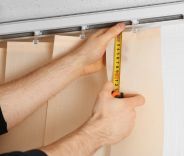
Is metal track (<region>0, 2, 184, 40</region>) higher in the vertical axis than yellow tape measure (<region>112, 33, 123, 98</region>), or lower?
higher

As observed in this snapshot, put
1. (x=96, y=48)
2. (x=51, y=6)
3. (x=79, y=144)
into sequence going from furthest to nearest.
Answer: (x=51, y=6)
(x=96, y=48)
(x=79, y=144)

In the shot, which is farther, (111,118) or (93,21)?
(93,21)

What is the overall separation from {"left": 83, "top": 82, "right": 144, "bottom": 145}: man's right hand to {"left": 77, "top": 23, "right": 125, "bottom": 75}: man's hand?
11cm

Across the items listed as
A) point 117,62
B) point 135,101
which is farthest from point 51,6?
point 135,101

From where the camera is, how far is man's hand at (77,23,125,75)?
2.77ft

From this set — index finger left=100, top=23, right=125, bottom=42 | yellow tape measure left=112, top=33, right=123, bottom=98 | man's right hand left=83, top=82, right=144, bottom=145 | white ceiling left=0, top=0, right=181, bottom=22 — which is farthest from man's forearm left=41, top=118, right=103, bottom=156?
white ceiling left=0, top=0, right=181, bottom=22

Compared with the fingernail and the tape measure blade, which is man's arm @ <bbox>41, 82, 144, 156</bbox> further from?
the fingernail

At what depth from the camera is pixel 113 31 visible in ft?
2.75

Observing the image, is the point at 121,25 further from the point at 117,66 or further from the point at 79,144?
the point at 79,144

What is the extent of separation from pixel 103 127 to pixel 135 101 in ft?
0.32

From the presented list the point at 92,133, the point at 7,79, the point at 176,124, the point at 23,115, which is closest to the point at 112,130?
the point at 92,133

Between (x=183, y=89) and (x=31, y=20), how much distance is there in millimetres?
477

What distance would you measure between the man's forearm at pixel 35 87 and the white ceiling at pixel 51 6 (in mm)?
148

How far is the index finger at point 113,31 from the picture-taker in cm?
84
